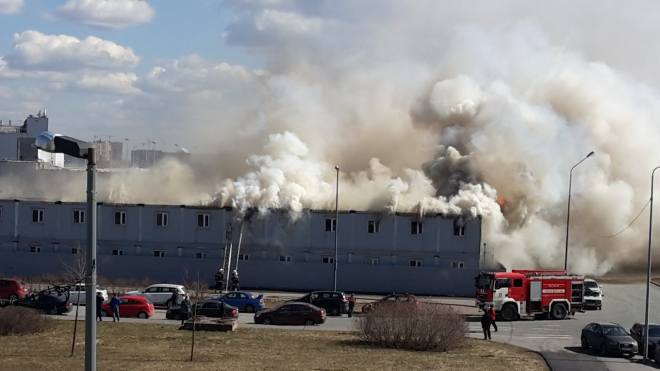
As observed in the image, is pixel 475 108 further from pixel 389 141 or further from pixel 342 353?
pixel 342 353

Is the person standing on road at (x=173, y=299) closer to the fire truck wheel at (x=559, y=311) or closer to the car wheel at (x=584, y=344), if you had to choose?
the fire truck wheel at (x=559, y=311)

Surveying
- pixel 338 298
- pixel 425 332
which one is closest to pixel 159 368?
pixel 425 332

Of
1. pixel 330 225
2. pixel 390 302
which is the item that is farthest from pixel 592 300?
pixel 330 225

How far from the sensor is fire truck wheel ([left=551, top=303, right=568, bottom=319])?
45.4 meters

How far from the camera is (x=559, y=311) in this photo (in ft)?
149

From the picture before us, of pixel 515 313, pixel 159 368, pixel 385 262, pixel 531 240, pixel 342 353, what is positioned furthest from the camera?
pixel 531 240

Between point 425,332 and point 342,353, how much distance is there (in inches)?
149

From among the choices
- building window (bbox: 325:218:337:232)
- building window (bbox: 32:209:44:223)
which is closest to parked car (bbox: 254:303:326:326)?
building window (bbox: 325:218:337:232)

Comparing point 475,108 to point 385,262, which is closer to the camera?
point 385,262

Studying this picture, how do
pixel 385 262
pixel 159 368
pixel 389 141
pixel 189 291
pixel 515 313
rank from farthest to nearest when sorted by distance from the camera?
pixel 389 141 → pixel 385 262 → pixel 189 291 → pixel 515 313 → pixel 159 368

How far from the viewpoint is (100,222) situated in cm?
6056

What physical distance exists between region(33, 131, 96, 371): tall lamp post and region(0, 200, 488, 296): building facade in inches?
1700

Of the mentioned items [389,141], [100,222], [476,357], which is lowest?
[476,357]

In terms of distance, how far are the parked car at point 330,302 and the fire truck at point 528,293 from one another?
7.35 m
